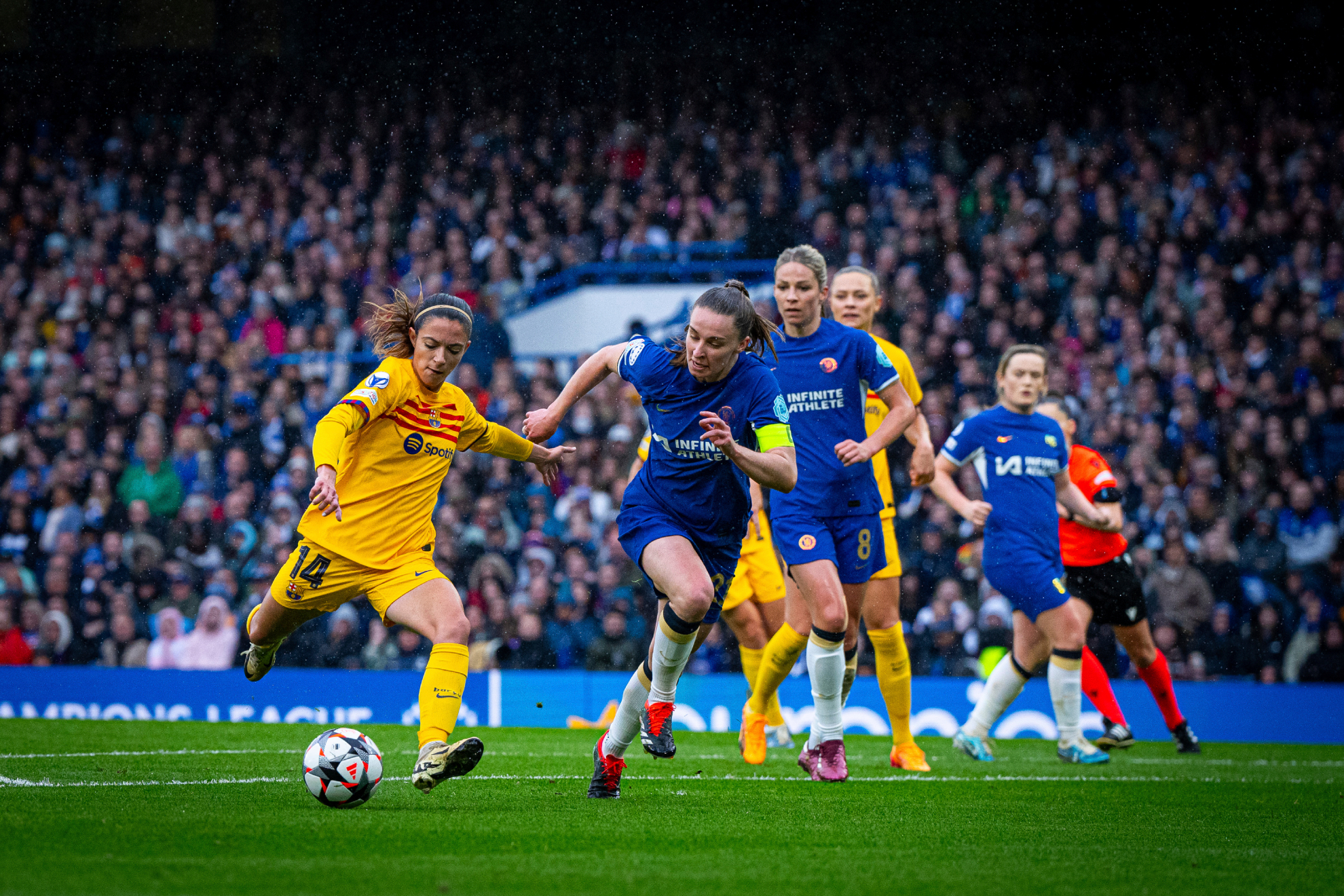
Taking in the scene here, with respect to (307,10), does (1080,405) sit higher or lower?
lower

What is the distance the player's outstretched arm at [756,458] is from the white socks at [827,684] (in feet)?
5.18

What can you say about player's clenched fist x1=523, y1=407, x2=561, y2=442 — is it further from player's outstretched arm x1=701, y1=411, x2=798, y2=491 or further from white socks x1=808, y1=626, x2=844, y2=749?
white socks x1=808, y1=626, x2=844, y2=749

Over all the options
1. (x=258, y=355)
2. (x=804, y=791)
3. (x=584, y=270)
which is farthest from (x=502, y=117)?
(x=804, y=791)

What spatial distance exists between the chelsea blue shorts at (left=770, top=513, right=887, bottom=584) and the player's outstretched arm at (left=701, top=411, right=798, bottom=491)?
139 cm

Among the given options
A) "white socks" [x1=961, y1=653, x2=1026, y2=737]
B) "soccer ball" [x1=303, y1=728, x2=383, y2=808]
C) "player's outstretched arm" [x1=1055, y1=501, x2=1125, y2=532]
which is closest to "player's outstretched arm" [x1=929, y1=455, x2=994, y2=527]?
"player's outstretched arm" [x1=1055, y1=501, x2=1125, y2=532]

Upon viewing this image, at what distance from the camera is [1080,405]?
1400 centimetres

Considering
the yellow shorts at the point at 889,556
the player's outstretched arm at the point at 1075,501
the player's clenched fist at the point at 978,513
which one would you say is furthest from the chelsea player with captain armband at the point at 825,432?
the player's outstretched arm at the point at 1075,501

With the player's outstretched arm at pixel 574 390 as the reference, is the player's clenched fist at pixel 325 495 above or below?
below

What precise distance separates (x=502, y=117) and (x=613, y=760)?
15.5 m

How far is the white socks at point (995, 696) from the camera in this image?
8.06 m

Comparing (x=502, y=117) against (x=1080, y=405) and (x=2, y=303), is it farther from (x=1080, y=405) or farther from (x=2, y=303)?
(x=1080, y=405)

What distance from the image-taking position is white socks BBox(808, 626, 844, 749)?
256 inches

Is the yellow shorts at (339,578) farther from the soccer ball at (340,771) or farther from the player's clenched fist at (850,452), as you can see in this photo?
the player's clenched fist at (850,452)

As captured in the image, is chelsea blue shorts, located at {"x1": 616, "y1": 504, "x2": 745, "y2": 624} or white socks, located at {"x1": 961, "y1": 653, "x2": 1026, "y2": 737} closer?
chelsea blue shorts, located at {"x1": 616, "y1": 504, "x2": 745, "y2": 624}
